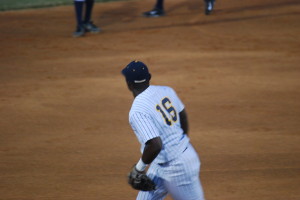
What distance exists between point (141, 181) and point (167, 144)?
37cm

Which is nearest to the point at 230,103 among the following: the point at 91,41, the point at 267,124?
the point at 267,124

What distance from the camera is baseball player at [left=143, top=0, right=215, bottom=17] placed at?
496 inches

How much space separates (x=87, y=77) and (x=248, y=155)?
3649mm

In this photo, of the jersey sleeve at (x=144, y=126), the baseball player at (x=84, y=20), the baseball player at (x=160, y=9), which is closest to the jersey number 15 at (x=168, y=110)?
the jersey sleeve at (x=144, y=126)

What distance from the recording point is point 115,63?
1022 centimetres

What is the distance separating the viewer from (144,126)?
14.8 feet

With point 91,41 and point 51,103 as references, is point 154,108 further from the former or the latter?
point 91,41

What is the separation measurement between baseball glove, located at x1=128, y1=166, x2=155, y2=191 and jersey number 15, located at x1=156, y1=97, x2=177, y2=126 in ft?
1.56

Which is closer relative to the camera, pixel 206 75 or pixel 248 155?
pixel 248 155

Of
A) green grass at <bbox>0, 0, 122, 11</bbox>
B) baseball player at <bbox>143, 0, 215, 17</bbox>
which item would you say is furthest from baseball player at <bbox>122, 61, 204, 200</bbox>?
green grass at <bbox>0, 0, 122, 11</bbox>

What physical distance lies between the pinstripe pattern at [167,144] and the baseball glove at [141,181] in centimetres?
10

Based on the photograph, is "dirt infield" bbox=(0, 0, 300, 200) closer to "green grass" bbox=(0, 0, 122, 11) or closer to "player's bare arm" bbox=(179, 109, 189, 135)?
"green grass" bbox=(0, 0, 122, 11)

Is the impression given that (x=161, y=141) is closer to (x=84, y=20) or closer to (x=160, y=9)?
(x=84, y=20)

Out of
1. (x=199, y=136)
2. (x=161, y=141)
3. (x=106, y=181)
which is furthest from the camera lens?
(x=199, y=136)
